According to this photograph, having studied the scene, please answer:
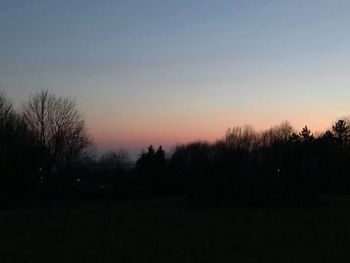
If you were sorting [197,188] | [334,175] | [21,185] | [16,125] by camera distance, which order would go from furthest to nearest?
[16,125] < [334,175] < [21,185] < [197,188]

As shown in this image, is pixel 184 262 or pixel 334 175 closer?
pixel 184 262

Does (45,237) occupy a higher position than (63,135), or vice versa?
(63,135)

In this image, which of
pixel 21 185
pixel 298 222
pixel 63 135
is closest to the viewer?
pixel 298 222

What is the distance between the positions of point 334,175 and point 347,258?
28.3m

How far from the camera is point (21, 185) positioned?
118 feet

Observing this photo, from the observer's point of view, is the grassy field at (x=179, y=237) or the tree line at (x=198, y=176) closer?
→ the grassy field at (x=179, y=237)

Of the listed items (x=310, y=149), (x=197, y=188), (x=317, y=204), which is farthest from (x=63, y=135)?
(x=317, y=204)

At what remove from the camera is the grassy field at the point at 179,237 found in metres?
12.6

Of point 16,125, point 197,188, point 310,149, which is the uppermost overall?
point 16,125

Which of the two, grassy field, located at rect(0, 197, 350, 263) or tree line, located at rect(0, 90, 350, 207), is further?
tree line, located at rect(0, 90, 350, 207)

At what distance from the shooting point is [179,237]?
620 inches

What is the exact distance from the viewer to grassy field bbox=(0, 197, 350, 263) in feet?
41.3

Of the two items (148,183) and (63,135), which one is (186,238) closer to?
(148,183)

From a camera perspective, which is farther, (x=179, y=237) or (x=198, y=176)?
(x=198, y=176)
